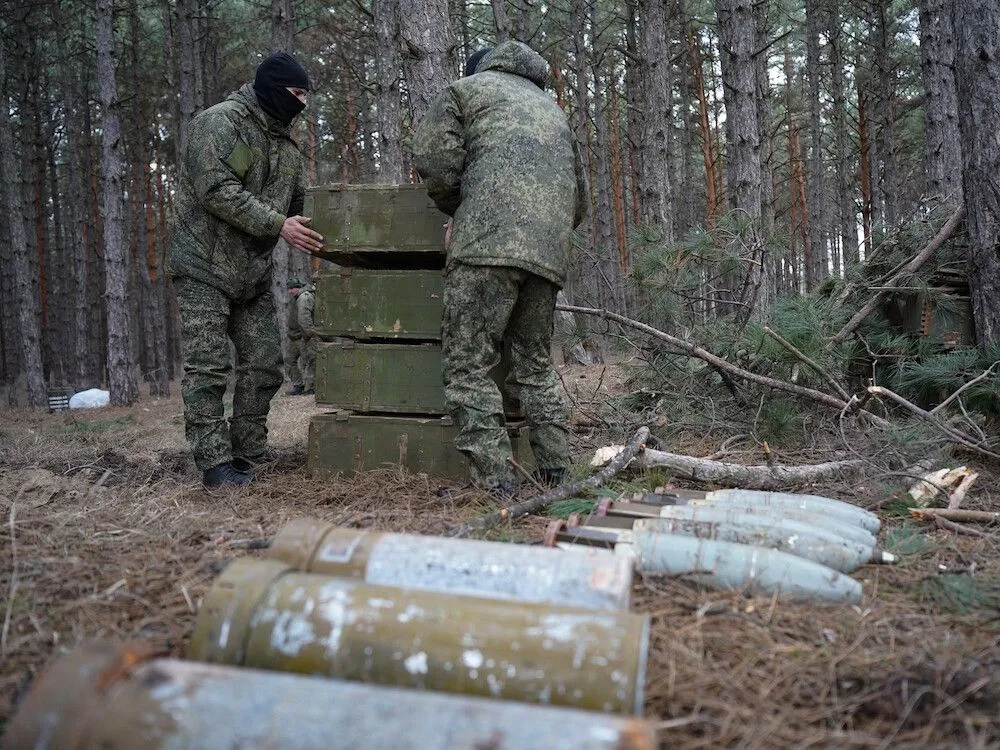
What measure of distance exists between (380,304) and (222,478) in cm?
135

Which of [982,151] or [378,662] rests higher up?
[982,151]

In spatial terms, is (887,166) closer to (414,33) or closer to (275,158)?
(414,33)

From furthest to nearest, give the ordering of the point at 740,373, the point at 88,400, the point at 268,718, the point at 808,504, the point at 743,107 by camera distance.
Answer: the point at 88,400 → the point at 743,107 → the point at 740,373 → the point at 808,504 → the point at 268,718

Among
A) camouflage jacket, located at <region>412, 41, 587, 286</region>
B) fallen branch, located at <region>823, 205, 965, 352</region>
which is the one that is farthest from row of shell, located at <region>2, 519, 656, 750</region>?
fallen branch, located at <region>823, 205, 965, 352</region>

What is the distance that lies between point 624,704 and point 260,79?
13.4ft

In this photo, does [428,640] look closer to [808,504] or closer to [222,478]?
[808,504]

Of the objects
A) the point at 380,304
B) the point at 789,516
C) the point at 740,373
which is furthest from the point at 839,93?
the point at 789,516

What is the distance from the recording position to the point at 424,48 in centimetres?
593

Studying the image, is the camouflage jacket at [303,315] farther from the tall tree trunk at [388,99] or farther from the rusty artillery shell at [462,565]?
the rusty artillery shell at [462,565]

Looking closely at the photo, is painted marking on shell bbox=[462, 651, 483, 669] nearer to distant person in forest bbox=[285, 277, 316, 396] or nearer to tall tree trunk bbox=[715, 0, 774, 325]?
tall tree trunk bbox=[715, 0, 774, 325]

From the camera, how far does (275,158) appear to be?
4.70 m

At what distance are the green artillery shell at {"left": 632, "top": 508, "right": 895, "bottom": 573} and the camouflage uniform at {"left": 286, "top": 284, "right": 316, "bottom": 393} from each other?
9.70 m

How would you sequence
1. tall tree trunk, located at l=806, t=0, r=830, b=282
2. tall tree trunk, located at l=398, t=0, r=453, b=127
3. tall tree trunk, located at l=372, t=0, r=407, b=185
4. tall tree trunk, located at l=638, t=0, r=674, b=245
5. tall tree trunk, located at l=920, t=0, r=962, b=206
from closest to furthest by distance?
tall tree trunk, located at l=398, t=0, r=453, b=127 < tall tree trunk, located at l=372, t=0, r=407, b=185 < tall tree trunk, located at l=920, t=0, r=962, b=206 < tall tree trunk, located at l=638, t=0, r=674, b=245 < tall tree trunk, located at l=806, t=0, r=830, b=282

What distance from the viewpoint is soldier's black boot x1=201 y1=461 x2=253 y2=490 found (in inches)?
177
